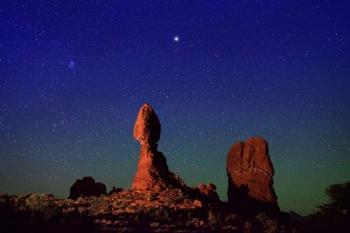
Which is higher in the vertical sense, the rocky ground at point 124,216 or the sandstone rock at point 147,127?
the sandstone rock at point 147,127

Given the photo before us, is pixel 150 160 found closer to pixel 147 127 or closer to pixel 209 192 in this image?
pixel 147 127

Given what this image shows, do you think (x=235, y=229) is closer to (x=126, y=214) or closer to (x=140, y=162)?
(x=126, y=214)

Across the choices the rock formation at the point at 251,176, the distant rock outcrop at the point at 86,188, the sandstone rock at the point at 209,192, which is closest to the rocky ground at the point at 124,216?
the distant rock outcrop at the point at 86,188

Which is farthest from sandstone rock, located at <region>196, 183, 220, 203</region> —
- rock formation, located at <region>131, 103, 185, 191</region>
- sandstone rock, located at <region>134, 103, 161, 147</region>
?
sandstone rock, located at <region>134, 103, 161, 147</region>

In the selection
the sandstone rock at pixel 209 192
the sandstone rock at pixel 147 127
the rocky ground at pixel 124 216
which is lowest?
the rocky ground at pixel 124 216

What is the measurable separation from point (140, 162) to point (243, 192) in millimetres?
18185

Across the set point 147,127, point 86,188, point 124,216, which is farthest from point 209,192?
point 124,216

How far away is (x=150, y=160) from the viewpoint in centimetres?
4475

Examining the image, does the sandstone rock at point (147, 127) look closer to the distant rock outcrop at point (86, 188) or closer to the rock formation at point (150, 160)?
the rock formation at point (150, 160)

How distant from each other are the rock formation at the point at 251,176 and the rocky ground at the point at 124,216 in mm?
12647

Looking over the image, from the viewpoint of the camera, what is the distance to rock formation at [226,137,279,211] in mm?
54844

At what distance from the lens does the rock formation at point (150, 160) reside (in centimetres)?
4278

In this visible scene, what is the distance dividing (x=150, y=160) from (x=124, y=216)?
13371 mm

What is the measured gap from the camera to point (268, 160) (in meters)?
58.7
